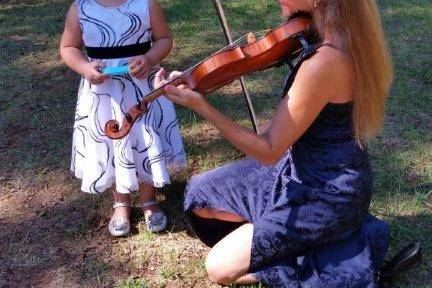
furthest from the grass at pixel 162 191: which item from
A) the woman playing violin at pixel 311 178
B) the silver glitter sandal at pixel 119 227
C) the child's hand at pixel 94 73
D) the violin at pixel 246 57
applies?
the violin at pixel 246 57

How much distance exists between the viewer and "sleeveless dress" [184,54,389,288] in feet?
6.66

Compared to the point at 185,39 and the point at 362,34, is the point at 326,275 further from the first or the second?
the point at 185,39

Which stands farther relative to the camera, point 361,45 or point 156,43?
point 156,43

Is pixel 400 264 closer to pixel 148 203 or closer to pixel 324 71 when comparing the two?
pixel 324 71

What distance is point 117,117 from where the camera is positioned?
7.91ft

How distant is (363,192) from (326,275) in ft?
1.13

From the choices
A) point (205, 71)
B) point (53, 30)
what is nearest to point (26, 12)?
point (53, 30)

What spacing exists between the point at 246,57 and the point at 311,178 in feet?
1.79

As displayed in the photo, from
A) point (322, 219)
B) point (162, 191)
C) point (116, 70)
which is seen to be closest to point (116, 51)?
point (116, 70)

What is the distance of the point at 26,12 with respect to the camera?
5359 mm

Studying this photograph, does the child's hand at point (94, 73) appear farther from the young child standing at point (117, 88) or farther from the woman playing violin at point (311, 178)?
the woman playing violin at point (311, 178)

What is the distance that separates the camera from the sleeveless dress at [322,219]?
2029mm

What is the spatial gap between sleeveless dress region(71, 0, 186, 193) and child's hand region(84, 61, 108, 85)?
8 centimetres

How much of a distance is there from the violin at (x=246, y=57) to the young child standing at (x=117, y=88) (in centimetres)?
46
